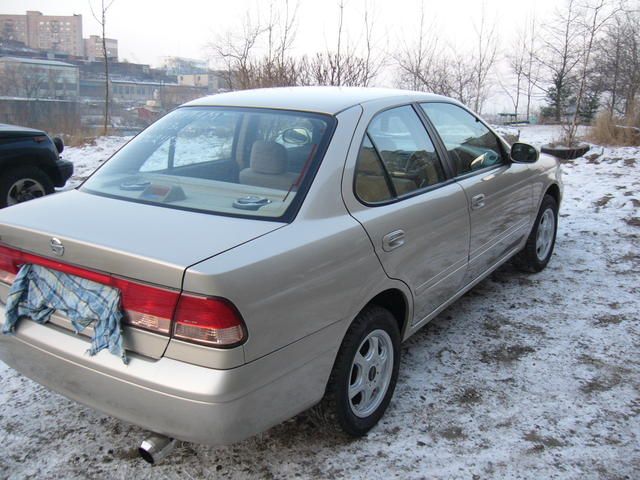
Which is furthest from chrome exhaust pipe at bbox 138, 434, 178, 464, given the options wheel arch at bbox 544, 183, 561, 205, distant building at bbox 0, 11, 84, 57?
distant building at bbox 0, 11, 84, 57

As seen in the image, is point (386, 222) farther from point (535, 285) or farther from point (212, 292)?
point (535, 285)

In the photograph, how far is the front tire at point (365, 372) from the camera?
242cm

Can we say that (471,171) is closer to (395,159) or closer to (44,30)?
(395,159)

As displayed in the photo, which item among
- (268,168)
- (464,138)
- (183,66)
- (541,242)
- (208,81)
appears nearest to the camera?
(268,168)

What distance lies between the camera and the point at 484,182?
11.9ft

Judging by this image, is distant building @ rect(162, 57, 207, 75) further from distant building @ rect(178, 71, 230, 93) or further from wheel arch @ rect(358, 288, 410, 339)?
wheel arch @ rect(358, 288, 410, 339)

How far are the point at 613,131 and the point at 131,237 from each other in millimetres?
11480

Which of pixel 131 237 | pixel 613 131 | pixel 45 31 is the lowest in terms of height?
pixel 131 237

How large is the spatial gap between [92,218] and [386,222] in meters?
1.30

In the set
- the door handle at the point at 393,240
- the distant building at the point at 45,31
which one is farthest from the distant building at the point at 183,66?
the door handle at the point at 393,240

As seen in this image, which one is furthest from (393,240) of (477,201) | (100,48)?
(100,48)

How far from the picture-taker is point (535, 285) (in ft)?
15.2

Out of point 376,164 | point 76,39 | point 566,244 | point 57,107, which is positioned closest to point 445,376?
point 376,164

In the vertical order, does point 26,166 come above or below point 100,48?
below
